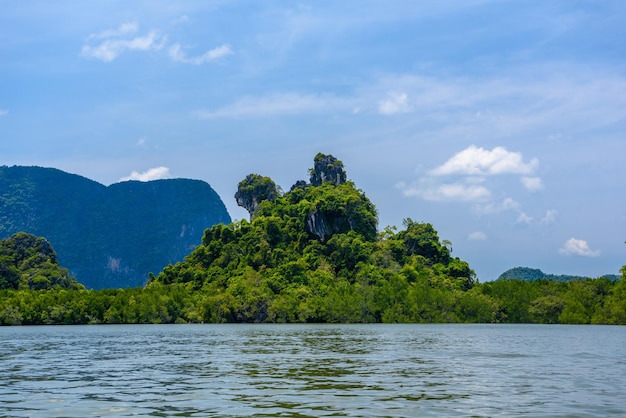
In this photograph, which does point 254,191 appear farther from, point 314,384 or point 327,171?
point 314,384

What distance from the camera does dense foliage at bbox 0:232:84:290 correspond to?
126438 millimetres

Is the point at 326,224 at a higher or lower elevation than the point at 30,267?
higher

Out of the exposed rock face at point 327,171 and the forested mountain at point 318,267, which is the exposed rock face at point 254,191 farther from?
the exposed rock face at point 327,171

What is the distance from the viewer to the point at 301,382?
906 inches

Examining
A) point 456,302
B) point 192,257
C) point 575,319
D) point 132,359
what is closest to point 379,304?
point 456,302

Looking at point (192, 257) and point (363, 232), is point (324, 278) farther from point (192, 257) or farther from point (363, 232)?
point (192, 257)

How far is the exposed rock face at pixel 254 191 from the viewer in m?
173

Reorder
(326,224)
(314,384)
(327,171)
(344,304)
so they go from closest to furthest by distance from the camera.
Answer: (314,384)
(344,304)
(326,224)
(327,171)

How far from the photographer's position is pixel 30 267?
135 metres

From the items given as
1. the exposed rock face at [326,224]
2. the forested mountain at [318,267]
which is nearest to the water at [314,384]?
the forested mountain at [318,267]

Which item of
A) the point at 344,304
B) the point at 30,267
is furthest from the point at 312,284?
the point at 30,267

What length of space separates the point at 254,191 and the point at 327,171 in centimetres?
1905

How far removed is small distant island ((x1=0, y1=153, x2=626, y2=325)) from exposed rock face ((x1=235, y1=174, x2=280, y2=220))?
537 cm

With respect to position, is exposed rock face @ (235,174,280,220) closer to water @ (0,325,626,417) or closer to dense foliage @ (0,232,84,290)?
dense foliage @ (0,232,84,290)
